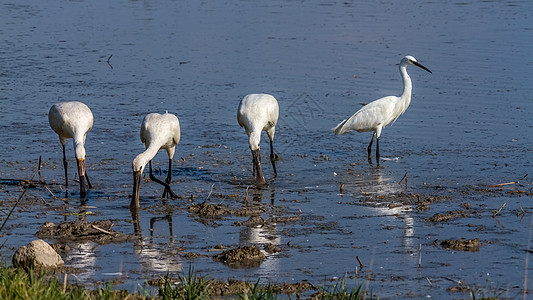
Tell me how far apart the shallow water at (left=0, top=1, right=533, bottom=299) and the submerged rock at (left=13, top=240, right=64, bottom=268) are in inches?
13.7

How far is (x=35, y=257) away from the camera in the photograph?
711 cm

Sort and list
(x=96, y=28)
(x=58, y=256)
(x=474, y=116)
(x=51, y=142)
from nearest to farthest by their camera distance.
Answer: (x=58, y=256) → (x=51, y=142) → (x=474, y=116) → (x=96, y=28)

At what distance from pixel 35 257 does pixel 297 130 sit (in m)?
7.35

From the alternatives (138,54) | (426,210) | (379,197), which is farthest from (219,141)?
(138,54)

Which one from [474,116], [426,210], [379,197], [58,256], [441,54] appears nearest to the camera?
[58,256]

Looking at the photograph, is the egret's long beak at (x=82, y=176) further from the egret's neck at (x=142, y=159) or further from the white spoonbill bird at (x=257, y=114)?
the white spoonbill bird at (x=257, y=114)

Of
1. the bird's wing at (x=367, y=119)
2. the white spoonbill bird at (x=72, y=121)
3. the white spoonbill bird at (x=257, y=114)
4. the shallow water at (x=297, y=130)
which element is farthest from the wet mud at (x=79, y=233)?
the bird's wing at (x=367, y=119)

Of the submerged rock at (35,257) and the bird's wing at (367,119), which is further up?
the submerged rock at (35,257)

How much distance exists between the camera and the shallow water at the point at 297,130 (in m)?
7.80

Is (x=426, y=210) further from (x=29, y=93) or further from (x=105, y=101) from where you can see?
(x=29, y=93)

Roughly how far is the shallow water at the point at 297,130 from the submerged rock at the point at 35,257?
347 millimetres

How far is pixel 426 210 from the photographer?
9.47 m

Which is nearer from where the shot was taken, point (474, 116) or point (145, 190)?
point (145, 190)

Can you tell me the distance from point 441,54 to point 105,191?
35.9 feet
